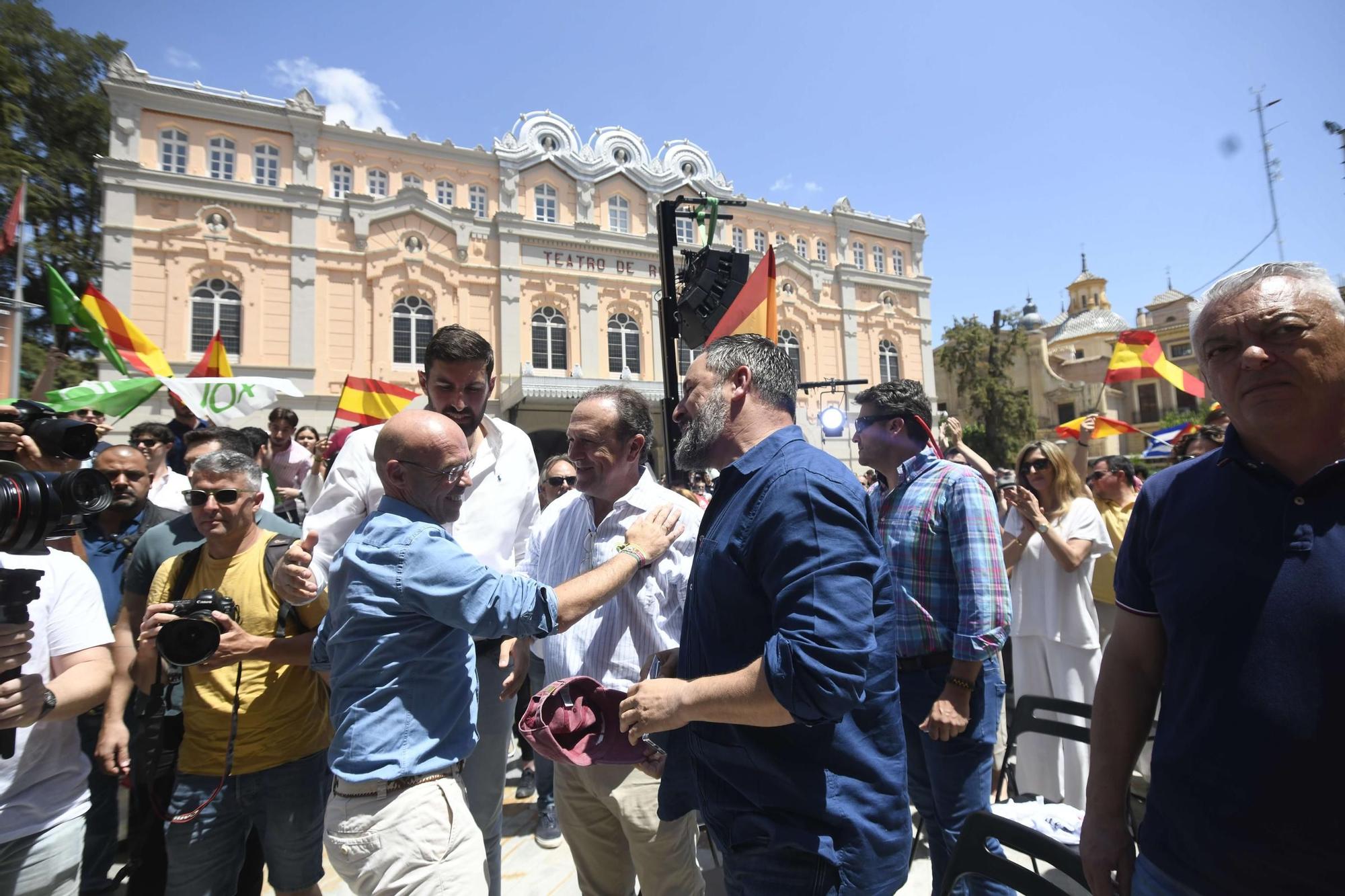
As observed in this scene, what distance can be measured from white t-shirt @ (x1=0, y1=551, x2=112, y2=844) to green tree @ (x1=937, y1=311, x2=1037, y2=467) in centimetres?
3462

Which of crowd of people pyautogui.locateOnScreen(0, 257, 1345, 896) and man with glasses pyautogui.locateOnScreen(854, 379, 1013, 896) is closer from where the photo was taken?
crowd of people pyautogui.locateOnScreen(0, 257, 1345, 896)

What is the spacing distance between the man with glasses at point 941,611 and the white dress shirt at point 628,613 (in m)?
0.95

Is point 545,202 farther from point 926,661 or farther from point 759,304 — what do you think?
point 926,661

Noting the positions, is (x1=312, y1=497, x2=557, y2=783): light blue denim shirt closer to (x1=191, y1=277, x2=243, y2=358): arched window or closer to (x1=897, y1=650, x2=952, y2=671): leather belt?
(x1=897, y1=650, x2=952, y2=671): leather belt

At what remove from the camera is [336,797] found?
1.99 m

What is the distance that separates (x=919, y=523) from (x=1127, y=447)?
5448 centimetres

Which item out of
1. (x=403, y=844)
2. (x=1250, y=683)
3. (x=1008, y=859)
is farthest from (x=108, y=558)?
(x=1250, y=683)

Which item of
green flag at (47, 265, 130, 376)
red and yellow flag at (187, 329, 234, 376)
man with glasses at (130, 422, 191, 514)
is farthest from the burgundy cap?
red and yellow flag at (187, 329, 234, 376)

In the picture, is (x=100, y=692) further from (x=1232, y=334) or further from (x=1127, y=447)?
(x=1127, y=447)

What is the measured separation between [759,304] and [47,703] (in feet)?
Answer: 14.3

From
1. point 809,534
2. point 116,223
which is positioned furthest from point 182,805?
point 116,223

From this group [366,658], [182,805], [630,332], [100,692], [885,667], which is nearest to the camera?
[885,667]

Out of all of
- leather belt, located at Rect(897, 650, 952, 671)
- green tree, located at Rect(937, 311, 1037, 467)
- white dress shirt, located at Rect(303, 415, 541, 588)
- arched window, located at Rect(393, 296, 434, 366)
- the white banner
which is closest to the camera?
white dress shirt, located at Rect(303, 415, 541, 588)

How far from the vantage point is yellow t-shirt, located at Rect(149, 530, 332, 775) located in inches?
103
